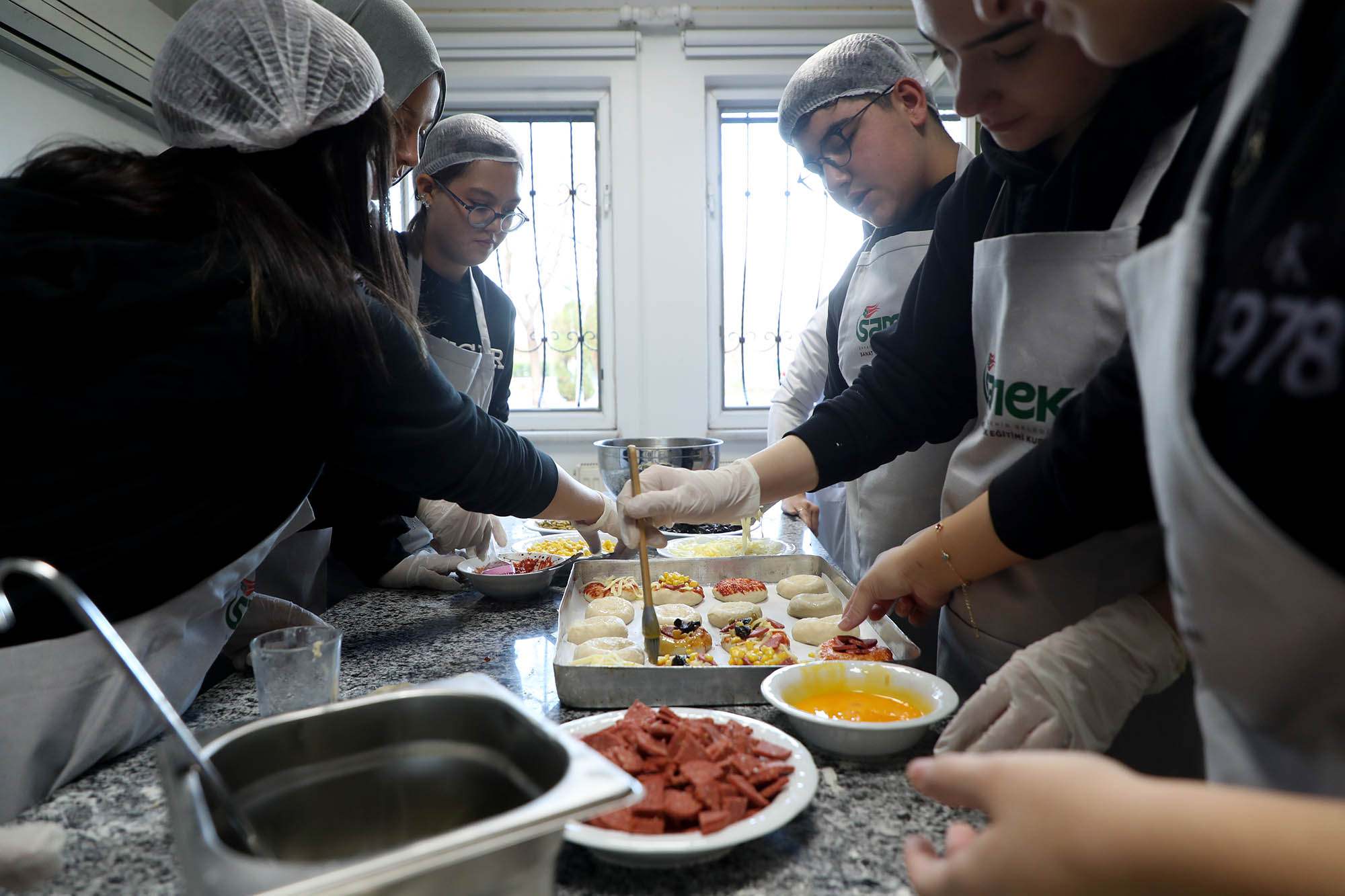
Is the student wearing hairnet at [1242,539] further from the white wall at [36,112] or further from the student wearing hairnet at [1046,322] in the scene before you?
the white wall at [36,112]

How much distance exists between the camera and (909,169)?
2.26 meters

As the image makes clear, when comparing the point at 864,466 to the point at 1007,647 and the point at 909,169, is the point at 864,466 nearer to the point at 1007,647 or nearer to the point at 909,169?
the point at 1007,647

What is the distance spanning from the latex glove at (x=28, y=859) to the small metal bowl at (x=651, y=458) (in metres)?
1.20

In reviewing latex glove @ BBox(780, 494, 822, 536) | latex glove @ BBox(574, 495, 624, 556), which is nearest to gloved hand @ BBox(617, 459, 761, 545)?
latex glove @ BBox(574, 495, 624, 556)

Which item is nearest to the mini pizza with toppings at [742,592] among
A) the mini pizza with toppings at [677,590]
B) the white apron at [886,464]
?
the mini pizza with toppings at [677,590]

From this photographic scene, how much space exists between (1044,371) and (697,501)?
716mm

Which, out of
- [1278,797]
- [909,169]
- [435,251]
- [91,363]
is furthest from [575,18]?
[1278,797]

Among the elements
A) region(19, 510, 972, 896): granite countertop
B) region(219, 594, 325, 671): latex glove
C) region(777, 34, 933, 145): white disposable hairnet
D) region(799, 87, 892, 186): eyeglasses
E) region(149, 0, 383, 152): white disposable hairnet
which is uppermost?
region(777, 34, 933, 145): white disposable hairnet

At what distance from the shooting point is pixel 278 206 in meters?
1.11

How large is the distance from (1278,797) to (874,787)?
53 cm

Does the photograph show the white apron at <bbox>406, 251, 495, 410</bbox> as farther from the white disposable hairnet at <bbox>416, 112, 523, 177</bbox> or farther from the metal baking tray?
the metal baking tray

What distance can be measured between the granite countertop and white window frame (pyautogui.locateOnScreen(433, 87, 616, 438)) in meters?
3.22

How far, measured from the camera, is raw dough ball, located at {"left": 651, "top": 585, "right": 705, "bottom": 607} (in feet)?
5.74

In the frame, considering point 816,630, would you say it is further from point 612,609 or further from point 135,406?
point 135,406
